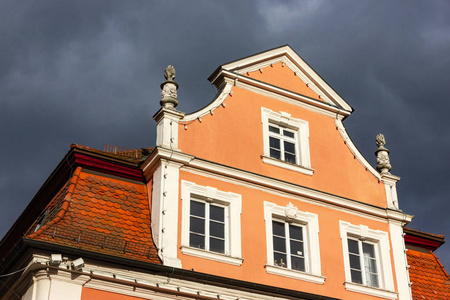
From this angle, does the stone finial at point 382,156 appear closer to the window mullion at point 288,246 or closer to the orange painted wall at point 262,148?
the orange painted wall at point 262,148

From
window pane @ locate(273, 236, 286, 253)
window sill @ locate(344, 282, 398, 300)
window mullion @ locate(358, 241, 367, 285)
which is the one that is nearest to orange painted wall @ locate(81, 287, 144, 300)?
window pane @ locate(273, 236, 286, 253)

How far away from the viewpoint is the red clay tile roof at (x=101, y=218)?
16703 mm

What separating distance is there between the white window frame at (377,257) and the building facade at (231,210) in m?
0.04

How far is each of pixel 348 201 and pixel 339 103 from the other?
3823 mm

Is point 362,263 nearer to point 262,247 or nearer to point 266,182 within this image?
point 262,247

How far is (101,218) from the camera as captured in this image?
17859 millimetres

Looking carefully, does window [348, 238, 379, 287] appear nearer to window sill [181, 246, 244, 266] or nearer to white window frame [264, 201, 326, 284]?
white window frame [264, 201, 326, 284]

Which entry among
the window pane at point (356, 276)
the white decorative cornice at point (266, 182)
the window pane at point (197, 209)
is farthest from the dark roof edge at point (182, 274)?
the white decorative cornice at point (266, 182)

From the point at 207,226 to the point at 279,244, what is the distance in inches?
88.2

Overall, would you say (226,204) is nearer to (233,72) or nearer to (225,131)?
(225,131)

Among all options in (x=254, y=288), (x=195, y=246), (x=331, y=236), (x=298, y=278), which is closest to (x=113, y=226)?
(x=195, y=246)

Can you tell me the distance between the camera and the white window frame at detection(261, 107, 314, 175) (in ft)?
68.4

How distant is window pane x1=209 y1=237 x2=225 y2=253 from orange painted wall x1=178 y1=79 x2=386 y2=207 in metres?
2.40

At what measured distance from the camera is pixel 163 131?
19.4 meters
